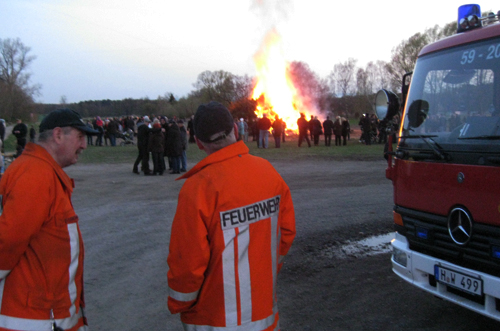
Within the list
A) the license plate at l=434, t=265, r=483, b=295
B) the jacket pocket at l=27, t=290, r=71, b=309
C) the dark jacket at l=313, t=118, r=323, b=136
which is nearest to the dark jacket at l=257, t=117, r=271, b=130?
the dark jacket at l=313, t=118, r=323, b=136

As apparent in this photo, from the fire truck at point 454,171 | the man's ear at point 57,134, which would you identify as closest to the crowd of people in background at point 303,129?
the fire truck at point 454,171

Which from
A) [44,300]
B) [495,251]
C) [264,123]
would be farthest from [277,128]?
[44,300]

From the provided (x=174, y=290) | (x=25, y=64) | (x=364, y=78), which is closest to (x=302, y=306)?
(x=174, y=290)

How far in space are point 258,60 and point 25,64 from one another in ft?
144

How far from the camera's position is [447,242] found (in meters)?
3.71

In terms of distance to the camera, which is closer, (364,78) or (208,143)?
→ (208,143)

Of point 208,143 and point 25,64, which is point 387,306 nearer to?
point 208,143

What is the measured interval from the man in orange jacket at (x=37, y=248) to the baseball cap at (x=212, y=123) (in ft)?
2.75

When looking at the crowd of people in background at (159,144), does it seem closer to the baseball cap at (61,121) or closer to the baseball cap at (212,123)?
the baseball cap at (61,121)

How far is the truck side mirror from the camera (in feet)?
16.1

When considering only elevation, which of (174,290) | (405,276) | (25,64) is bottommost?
(405,276)

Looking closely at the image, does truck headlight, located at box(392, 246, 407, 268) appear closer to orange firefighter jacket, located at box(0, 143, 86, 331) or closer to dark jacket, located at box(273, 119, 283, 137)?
orange firefighter jacket, located at box(0, 143, 86, 331)

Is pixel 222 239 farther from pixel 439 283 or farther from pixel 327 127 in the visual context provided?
pixel 327 127

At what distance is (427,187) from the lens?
3941 mm
